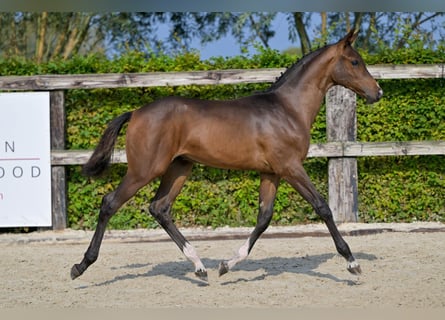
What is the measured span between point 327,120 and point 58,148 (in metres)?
3.27

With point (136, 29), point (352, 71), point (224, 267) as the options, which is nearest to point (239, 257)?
point (224, 267)

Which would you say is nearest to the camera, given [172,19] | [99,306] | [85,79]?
[99,306]

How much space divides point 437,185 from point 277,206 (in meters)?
2.04

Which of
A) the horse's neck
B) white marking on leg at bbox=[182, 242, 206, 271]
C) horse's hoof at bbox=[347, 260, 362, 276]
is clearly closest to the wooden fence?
the horse's neck

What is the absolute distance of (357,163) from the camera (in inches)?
308

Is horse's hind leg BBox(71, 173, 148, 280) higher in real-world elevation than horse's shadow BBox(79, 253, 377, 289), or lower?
higher

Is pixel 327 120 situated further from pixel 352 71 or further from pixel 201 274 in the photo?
pixel 201 274

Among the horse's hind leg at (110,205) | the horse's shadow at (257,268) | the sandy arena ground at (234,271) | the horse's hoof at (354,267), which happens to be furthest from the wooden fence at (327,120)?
the horse's hoof at (354,267)

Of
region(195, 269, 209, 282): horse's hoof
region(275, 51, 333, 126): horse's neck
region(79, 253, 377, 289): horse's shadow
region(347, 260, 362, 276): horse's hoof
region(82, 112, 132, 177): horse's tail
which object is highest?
region(275, 51, 333, 126): horse's neck

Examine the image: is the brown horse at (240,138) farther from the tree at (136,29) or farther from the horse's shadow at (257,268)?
the tree at (136,29)

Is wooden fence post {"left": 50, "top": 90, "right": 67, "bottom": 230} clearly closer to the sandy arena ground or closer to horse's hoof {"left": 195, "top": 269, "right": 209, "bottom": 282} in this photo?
the sandy arena ground

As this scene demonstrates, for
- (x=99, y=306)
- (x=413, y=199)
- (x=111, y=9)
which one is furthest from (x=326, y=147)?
(x=111, y=9)

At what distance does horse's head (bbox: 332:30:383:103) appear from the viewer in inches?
197

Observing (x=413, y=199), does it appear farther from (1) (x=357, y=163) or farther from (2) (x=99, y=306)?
(2) (x=99, y=306)
